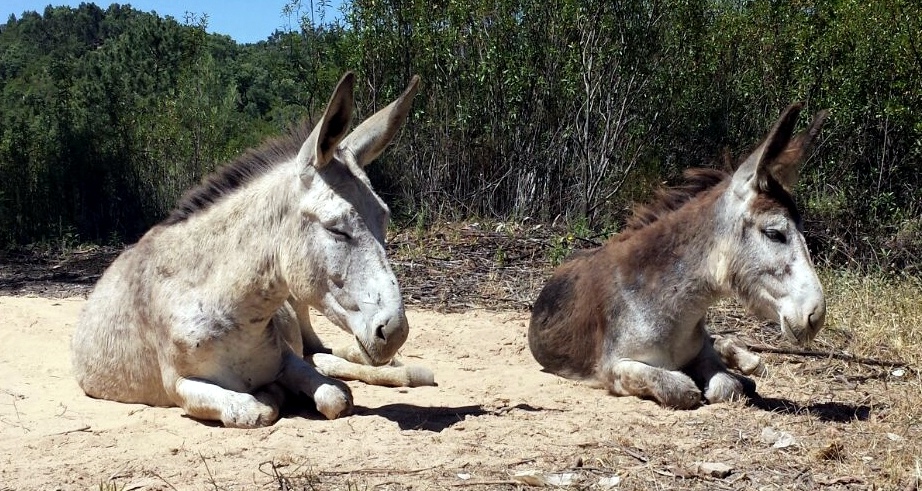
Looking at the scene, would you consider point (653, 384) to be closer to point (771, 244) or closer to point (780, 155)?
point (771, 244)

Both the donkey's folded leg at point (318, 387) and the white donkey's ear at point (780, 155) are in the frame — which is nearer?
the donkey's folded leg at point (318, 387)

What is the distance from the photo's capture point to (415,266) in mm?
10055

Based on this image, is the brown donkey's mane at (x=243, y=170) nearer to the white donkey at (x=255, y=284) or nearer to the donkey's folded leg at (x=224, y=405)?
the white donkey at (x=255, y=284)

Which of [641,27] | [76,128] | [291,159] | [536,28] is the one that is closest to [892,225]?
[641,27]

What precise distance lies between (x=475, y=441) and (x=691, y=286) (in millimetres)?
1895

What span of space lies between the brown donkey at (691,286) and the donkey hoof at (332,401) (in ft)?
6.02

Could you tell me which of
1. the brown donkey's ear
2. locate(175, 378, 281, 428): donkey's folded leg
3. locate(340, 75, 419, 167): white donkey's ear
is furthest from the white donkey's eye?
locate(175, 378, 281, 428): donkey's folded leg

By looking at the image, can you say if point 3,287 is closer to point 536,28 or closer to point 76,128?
point 76,128

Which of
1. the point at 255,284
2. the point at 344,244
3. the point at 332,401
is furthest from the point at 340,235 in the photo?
the point at 332,401

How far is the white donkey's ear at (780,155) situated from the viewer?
496 centimetres

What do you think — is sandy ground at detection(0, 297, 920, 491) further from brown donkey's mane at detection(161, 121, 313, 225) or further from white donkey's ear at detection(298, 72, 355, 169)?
white donkey's ear at detection(298, 72, 355, 169)

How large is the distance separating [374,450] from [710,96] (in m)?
11.2

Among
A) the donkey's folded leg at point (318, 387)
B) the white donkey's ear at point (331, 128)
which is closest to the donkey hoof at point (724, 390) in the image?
the donkey's folded leg at point (318, 387)

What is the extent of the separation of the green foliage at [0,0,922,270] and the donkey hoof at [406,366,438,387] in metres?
5.51
